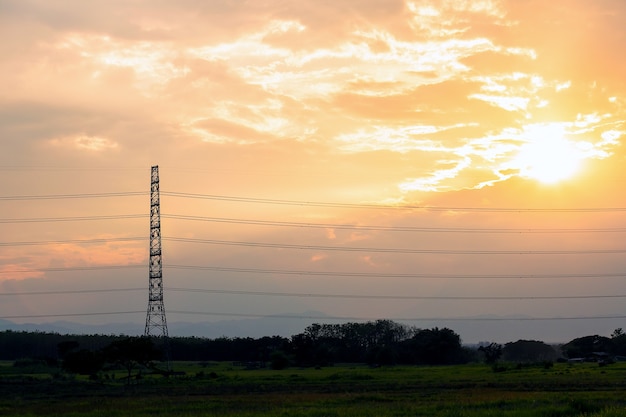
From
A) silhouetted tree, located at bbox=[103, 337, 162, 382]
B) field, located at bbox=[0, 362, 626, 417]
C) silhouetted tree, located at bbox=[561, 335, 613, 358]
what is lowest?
field, located at bbox=[0, 362, 626, 417]

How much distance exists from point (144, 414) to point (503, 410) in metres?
22.9

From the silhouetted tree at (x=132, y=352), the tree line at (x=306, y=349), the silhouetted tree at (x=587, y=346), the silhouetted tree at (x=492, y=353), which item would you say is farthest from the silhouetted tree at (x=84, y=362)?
the silhouetted tree at (x=587, y=346)

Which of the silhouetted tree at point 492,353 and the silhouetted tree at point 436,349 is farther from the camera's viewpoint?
the silhouetted tree at point 436,349

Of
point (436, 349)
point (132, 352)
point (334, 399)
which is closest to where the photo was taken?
point (334, 399)

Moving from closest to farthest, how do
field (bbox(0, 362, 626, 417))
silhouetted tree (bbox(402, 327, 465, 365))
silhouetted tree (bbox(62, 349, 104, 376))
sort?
field (bbox(0, 362, 626, 417)) → silhouetted tree (bbox(62, 349, 104, 376)) → silhouetted tree (bbox(402, 327, 465, 365))

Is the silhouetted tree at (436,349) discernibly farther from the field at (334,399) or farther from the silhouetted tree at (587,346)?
the field at (334,399)

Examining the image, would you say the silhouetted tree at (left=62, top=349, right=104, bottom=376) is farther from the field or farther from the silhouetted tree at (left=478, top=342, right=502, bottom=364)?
the silhouetted tree at (left=478, top=342, right=502, bottom=364)

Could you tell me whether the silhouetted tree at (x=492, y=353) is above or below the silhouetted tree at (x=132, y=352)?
below

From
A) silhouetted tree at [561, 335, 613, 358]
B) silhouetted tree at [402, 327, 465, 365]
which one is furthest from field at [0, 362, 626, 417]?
silhouetted tree at [561, 335, 613, 358]

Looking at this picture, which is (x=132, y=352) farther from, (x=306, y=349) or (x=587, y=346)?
(x=587, y=346)

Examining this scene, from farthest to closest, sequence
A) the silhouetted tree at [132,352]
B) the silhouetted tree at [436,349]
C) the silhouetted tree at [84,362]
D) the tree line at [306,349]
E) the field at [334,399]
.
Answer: the silhouetted tree at [436,349], the tree line at [306,349], the silhouetted tree at [84,362], the silhouetted tree at [132,352], the field at [334,399]

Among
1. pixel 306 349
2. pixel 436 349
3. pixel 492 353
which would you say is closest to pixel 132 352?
pixel 306 349

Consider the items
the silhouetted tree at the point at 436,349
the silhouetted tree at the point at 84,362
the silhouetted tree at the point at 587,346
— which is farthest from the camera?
the silhouetted tree at the point at 587,346

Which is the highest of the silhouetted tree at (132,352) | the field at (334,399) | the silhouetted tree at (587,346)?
the silhouetted tree at (132,352)
